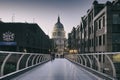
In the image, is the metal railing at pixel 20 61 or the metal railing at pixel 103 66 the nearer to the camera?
the metal railing at pixel 20 61

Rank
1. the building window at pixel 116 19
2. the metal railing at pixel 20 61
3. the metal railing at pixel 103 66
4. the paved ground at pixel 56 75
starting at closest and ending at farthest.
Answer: the metal railing at pixel 20 61 → the metal railing at pixel 103 66 → the paved ground at pixel 56 75 → the building window at pixel 116 19

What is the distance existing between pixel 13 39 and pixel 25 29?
4.57m

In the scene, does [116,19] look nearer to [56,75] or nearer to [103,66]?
[103,66]

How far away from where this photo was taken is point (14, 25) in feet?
251

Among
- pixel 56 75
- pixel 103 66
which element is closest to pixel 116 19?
pixel 103 66

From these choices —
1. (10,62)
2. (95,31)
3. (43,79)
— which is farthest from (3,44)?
(43,79)

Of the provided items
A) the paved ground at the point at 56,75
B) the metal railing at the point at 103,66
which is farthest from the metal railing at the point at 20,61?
the metal railing at the point at 103,66

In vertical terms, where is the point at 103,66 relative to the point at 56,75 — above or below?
above

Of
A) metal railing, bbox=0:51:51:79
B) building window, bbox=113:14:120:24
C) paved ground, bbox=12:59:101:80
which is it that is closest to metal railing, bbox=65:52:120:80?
paved ground, bbox=12:59:101:80

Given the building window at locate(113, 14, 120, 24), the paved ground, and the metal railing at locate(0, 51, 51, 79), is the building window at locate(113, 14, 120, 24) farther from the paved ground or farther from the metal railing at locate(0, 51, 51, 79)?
the paved ground

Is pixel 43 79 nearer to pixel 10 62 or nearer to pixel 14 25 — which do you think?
pixel 10 62

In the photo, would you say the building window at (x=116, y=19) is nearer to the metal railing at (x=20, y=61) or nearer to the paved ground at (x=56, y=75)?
the metal railing at (x=20, y=61)

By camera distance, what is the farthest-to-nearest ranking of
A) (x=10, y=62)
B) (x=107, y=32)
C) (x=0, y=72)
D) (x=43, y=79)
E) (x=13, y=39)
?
1. (x=13, y=39)
2. (x=10, y=62)
3. (x=107, y=32)
4. (x=43, y=79)
5. (x=0, y=72)

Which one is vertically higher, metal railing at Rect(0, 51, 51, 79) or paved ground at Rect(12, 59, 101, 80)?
metal railing at Rect(0, 51, 51, 79)
